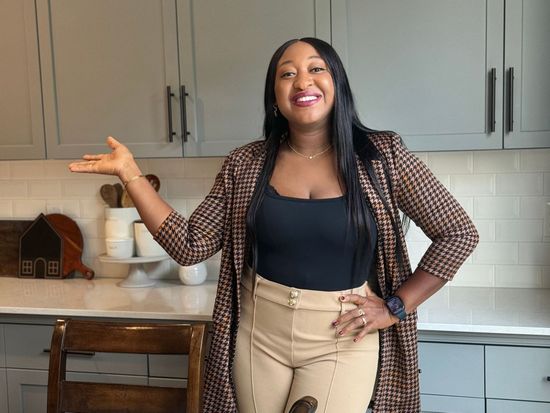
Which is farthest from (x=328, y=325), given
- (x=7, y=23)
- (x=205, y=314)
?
(x=7, y=23)

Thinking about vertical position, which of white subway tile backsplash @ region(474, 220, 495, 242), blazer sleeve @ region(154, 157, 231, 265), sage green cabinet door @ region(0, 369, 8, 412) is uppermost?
blazer sleeve @ region(154, 157, 231, 265)

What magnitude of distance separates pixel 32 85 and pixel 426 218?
159cm

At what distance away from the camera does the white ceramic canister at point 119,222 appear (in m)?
2.39

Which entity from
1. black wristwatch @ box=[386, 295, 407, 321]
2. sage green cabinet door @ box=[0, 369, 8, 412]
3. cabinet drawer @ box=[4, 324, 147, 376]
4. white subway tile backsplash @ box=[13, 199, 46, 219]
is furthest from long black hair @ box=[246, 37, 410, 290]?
white subway tile backsplash @ box=[13, 199, 46, 219]

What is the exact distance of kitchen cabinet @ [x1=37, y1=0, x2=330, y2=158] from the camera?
6.57 ft

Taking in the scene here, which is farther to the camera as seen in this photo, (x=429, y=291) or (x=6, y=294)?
(x=6, y=294)

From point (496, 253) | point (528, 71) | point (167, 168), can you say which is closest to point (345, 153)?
point (528, 71)

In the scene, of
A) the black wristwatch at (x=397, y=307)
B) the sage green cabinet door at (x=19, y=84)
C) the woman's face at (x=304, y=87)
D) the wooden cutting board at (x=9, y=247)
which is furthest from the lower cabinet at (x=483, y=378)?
the wooden cutting board at (x=9, y=247)

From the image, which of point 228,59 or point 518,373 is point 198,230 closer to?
point 228,59

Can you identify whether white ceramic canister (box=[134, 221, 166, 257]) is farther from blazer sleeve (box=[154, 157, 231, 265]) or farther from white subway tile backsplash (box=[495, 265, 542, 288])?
white subway tile backsplash (box=[495, 265, 542, 288])

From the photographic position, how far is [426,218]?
57.0 inches

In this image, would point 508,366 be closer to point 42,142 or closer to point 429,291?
point 429,291

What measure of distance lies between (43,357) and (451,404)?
4.75 ft

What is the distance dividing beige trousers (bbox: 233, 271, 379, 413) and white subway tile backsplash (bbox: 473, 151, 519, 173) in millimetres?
1056
